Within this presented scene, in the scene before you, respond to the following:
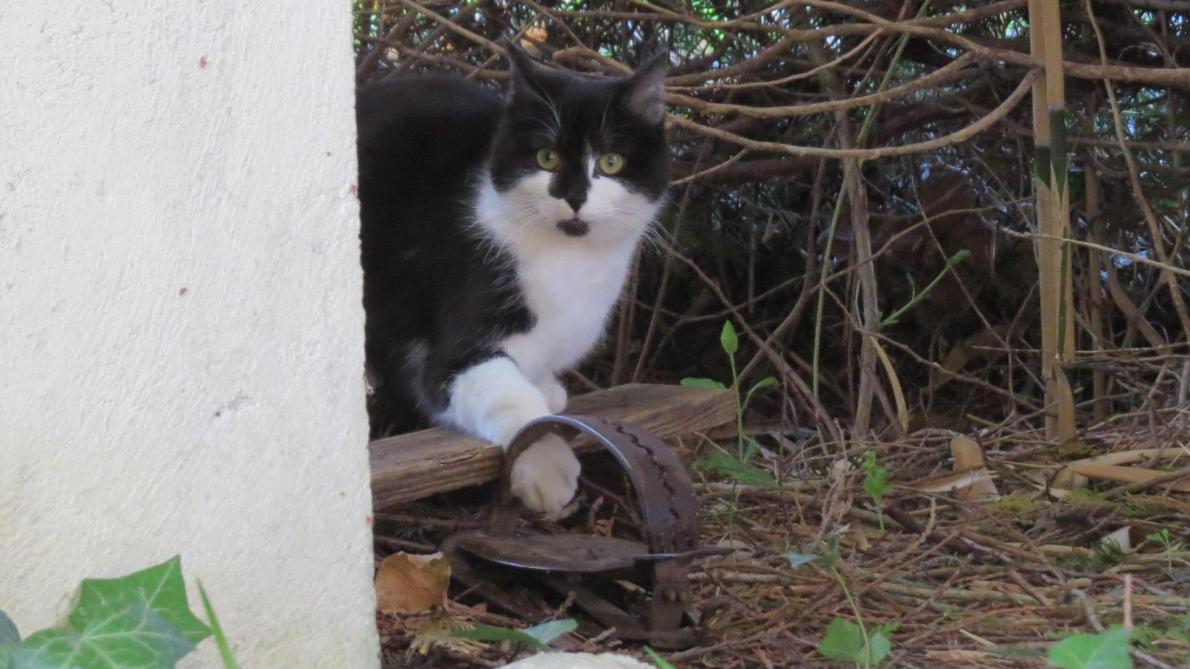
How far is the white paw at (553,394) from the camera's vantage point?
232cm

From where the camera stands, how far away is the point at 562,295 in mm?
2281

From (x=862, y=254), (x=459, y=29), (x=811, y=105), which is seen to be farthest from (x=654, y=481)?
(x=862, y=254)

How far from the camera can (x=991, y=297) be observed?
11.3 feet

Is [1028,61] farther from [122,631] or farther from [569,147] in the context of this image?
[122,631]

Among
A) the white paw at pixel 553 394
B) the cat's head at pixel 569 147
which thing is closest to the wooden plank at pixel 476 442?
the white paw at pixel 553 394

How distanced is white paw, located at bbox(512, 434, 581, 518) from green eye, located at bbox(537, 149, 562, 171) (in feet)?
1.74

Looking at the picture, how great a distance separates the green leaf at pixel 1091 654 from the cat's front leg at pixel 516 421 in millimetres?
1048

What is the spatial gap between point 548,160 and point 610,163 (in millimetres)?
115

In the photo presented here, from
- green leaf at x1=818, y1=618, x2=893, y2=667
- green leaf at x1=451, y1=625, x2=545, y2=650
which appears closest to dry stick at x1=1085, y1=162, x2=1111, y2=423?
green leaf at x1=818, y1=618, x2=893, y2=667

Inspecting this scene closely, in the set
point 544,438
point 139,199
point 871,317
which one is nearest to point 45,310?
point 139,199

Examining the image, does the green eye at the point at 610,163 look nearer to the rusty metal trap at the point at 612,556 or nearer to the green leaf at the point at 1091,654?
the rusty metal trap at the point at 612,556

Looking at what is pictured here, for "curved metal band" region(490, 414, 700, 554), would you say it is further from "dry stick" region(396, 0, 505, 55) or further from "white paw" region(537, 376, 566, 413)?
"dry stick" region(396, 0, 505, 55)

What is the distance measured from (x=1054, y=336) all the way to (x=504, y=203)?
3.34 feet

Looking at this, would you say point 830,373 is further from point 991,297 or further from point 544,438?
point 544,438
